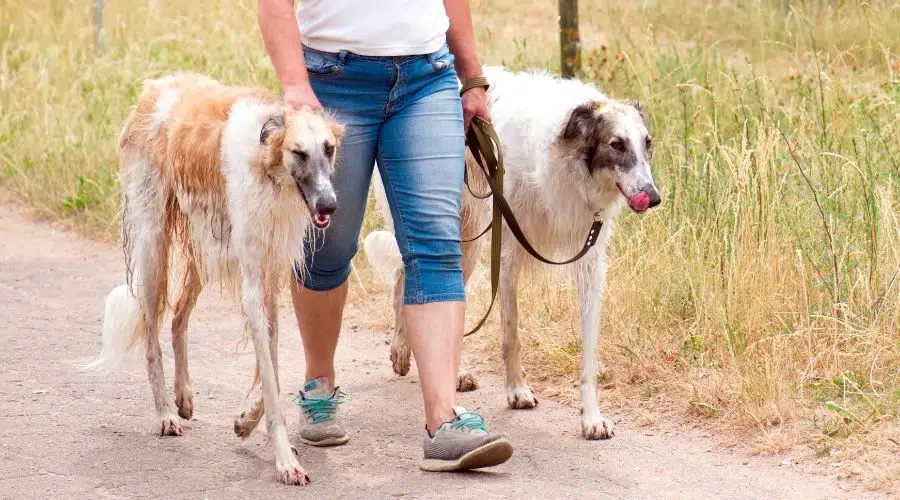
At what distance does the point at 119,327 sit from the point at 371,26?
1813mm

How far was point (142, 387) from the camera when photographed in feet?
18.0

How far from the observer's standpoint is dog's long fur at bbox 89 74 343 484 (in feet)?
13.5

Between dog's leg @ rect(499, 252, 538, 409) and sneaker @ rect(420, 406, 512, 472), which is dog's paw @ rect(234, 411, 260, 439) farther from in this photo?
dog's leg @ rect(499, 252, 538, 409)

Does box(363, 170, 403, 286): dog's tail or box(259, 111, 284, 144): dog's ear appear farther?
box(363, 170, 403, 286): dog's tail

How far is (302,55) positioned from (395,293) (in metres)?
1.96

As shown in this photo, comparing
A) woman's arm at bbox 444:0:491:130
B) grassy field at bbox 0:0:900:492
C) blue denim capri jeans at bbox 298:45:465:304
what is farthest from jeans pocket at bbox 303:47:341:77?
grassy field at bbox 0:0:900:492

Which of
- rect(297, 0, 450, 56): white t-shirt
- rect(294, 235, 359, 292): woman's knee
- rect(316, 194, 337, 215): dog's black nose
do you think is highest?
rect(297, 0, 450, 56): white t-shirt

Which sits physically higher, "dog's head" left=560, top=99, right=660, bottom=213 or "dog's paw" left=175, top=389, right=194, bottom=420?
"dog's head" left=560, top=99, right=660, bottom=213

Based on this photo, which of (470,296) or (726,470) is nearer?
(726,470)

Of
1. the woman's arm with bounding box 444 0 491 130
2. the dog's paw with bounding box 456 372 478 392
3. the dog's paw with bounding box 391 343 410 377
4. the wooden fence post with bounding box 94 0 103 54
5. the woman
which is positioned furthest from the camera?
the wooden fence post with bounding box 94 0 103 54

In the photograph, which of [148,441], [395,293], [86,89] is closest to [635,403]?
[395,293]

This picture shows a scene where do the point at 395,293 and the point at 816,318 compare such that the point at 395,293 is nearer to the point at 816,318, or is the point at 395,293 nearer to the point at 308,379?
the point at 308,379

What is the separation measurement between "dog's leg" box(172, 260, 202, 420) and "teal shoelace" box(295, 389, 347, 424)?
54cm

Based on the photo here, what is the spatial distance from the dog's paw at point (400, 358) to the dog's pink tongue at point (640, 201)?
1.50 m
